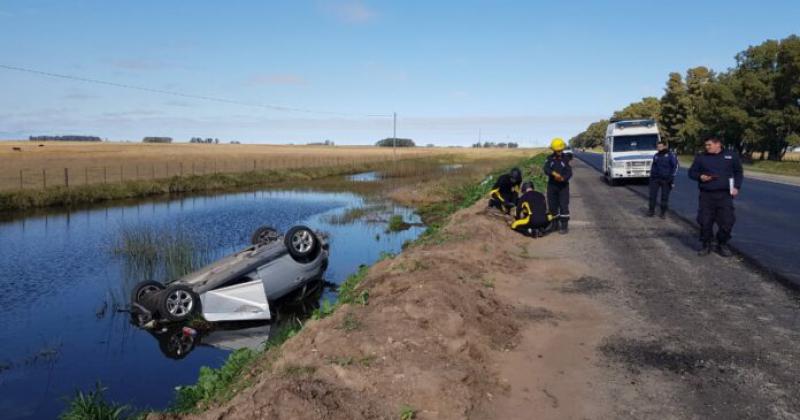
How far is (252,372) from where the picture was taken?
223 inches

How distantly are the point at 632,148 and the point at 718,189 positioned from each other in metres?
16.7

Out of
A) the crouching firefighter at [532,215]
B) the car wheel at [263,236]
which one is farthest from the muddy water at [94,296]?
the crouching firefighter at [532,215]

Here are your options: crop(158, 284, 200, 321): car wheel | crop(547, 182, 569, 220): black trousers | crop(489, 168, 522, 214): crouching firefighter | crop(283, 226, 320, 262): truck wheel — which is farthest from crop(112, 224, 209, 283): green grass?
crop(547, 182, 569, 220): black trousers

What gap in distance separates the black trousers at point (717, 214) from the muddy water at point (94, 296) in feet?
23.9

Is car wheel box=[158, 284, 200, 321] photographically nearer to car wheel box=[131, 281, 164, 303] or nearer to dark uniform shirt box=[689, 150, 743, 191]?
car wheel box=[131, 281, 164, 303]

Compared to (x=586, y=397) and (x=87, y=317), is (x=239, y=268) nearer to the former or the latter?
(x=87, y=317)

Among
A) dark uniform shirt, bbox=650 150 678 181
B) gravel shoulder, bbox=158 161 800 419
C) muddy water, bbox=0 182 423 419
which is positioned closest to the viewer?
gravel shoulder, bbox=158 161 800 419

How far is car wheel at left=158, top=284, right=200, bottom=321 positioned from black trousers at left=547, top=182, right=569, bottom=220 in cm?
730

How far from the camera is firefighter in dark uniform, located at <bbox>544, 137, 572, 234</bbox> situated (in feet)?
39.7

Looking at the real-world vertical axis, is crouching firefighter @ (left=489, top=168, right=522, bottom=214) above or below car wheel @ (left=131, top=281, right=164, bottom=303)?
A: above

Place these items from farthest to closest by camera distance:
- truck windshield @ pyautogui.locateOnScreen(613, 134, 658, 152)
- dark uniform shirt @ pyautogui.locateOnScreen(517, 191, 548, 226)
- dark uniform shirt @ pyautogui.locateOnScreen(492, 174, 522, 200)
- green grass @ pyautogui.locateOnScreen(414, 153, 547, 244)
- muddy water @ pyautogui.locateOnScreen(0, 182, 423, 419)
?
truck windshield @ pyautogui.locateOnScreen(613, 134, 658, 152) < green grass @ pyautogui.locateOnScreen(414, 153, 547, 244) < dark uniform shirt @ pyautogui.locateOnScreen(492, 174, 522, 200) < dark uniform shirt @ pyautogui.locateOnScreen(517, 191, 548, 226) < muddy water @ pyautogui.locateOnScreen(0, 182, 423, 419)

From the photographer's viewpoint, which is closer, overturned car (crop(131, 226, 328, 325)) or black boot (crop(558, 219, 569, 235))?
overturned car (crop(131, 226, 328, 325))

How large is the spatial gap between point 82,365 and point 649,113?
119 meters

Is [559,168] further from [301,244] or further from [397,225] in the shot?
[397,225]
